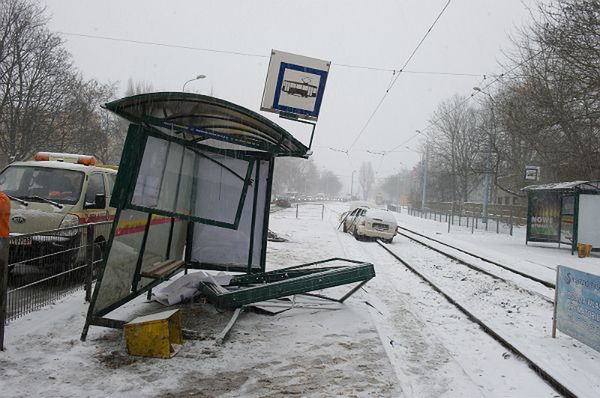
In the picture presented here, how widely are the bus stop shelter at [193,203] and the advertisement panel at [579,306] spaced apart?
2659mm

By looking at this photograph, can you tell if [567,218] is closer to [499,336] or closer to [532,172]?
[532,172]

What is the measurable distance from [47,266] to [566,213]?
775 inches

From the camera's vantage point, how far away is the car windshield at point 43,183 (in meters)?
8.71

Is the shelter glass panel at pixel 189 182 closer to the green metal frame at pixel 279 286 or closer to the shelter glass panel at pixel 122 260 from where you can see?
the shelter glass panel at pixel 122 260

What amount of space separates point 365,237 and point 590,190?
366 inches

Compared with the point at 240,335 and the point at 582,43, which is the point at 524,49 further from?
the point at 240,335

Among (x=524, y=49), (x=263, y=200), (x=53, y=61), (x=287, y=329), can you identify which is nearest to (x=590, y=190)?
(x=524, y=49)

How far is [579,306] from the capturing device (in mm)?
6297

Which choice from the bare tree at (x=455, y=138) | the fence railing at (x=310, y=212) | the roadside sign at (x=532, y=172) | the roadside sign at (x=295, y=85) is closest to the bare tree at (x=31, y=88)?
the fence railing at (x=310, y=212)

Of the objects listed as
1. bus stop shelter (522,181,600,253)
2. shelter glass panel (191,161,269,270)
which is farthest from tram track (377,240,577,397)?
bus stop shelter (522,181,600,253)

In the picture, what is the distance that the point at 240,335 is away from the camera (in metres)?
5.96

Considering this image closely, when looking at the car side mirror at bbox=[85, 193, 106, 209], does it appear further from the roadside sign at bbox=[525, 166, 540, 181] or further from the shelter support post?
the roadside sign at bbox=[525, 166, 540, 181]

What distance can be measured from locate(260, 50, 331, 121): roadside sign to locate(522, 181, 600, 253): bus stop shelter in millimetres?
13306

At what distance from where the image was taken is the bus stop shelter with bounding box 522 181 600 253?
724 inches
